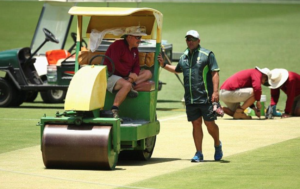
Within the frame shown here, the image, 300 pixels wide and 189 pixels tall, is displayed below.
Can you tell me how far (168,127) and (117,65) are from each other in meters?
3.99

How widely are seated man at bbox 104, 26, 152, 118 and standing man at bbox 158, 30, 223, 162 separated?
646 mm

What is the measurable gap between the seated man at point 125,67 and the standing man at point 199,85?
0.65 m

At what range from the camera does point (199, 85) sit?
432 inches

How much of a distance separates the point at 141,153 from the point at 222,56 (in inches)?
665

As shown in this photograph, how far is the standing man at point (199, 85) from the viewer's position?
11.0 meters

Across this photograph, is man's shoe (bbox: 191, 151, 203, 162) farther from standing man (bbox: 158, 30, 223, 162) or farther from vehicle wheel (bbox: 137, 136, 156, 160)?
vehicle wheel (bbox: 137, 136, 156, 160)

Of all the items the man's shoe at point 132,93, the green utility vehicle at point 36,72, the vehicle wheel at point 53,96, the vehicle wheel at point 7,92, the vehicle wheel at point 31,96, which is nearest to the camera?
the man's shoe at point 132,93

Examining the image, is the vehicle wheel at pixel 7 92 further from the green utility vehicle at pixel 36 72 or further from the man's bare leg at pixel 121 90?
the man's bare leg at pixel 121 90

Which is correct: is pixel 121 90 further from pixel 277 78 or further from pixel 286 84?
pixel 286 84

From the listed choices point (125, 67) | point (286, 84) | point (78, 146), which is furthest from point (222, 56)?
point (78, 146)

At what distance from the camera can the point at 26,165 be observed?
34.9 ft

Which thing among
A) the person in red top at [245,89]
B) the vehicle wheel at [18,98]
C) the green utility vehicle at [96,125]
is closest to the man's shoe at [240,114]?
the person in red top at [245,89]

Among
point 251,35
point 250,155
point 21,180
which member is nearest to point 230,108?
point 250,155

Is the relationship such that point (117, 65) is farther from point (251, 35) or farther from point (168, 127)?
point (251, 35)
